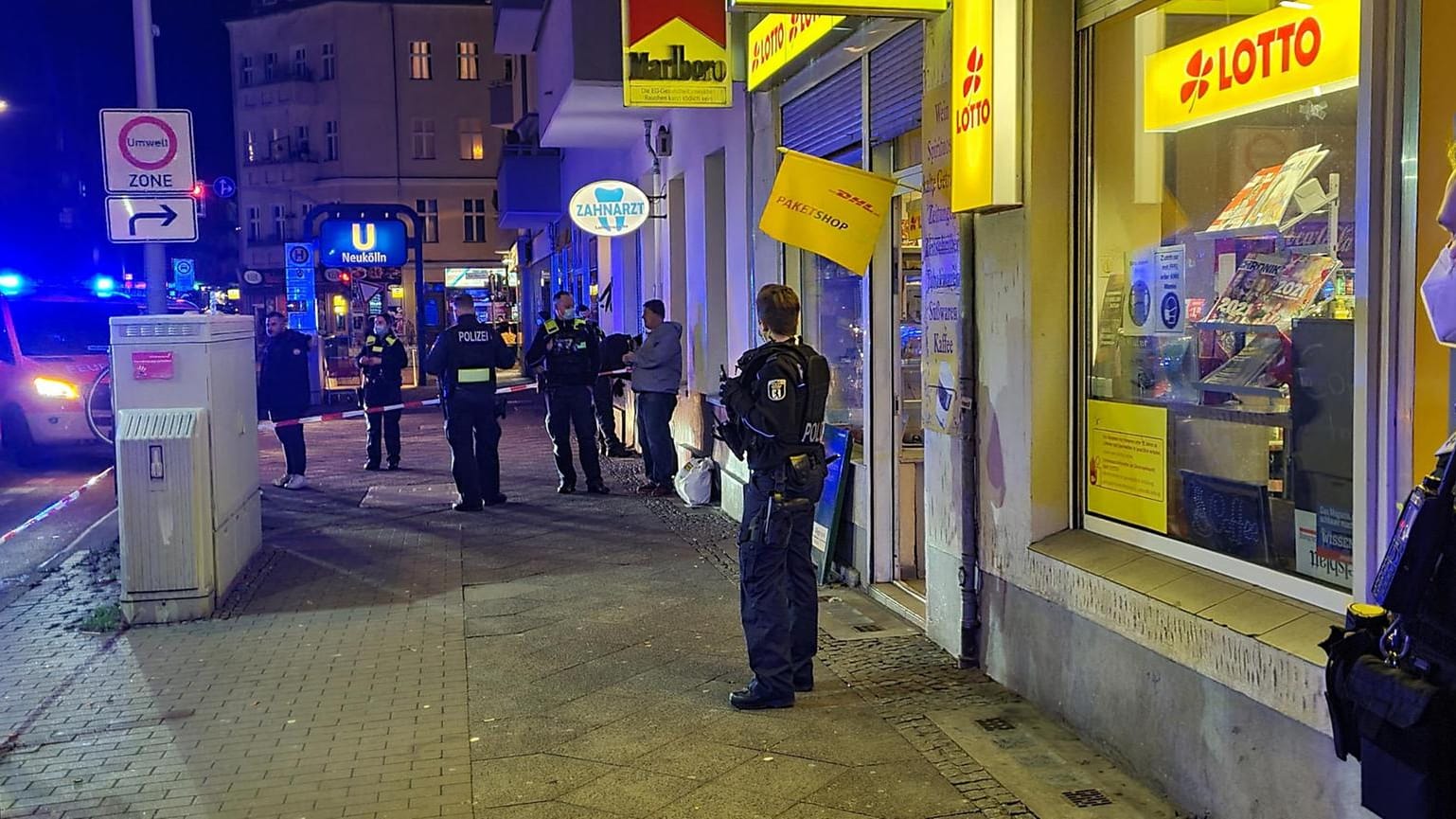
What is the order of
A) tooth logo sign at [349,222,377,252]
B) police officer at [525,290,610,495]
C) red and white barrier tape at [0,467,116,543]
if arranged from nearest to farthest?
red and white barrier tape at [0,467,116,543], police officer at [525,290,610,495], tooth logo sign at [349,222,377,252]

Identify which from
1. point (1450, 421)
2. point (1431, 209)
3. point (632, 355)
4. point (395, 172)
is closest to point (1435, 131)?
point (1431, 209)

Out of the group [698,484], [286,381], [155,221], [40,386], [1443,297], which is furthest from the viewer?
[40,386]

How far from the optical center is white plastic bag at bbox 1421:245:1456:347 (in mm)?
2738

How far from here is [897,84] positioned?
697 cm

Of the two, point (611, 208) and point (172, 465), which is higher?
point (611, 208)

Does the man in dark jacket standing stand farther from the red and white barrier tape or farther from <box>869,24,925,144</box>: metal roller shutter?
<box>869,24,925,144</box>: metal roller shutter

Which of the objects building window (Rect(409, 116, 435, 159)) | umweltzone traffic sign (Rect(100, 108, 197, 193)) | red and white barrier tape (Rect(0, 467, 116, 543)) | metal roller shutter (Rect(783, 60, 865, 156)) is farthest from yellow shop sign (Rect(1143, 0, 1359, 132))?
building window (Rect(409, 116, 435, 159))

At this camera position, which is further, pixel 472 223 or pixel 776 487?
pixel 472 223

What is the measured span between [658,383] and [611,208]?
2.71 m

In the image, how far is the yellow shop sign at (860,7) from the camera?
5766mm

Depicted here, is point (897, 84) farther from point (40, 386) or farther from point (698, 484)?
point (40, 386)

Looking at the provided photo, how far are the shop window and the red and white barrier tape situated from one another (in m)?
9.03

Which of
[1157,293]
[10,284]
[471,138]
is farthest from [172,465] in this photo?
[471,138]

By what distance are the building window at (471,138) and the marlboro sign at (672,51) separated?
1938 inches
